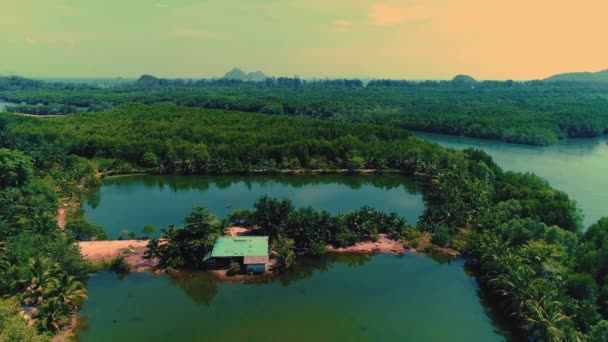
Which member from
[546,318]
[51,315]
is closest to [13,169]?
[51,315]

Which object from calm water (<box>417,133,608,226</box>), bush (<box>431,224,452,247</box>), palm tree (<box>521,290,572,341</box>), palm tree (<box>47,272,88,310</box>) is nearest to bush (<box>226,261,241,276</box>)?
palm tree (<box>47,272,88,310</box>)

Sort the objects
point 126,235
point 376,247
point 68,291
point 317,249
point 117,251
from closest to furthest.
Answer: point 68,291 < point 117,251 < point 317,249 < point 376,247 < point 126,235

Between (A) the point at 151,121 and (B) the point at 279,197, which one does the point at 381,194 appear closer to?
(B) the point at 279,197

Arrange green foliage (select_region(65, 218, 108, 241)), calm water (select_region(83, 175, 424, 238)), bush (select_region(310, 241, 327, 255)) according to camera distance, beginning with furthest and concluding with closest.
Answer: calm water (select_region(83, 175, 424, 238)) → green foliage (select_region(65, 218, 108, 241)) → bush (select_region(310, 241, 327, 255))

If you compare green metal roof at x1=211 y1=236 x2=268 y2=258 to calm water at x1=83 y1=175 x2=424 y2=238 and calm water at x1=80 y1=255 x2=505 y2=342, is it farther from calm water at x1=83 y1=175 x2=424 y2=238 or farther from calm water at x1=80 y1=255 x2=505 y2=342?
calm water at x1=83 y1=175 x2=424 y2=238

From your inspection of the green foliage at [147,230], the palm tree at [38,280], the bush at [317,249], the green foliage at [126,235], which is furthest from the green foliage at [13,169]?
the bush at [317,249]

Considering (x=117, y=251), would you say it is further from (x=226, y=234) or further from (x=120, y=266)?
(x=226, y=234)

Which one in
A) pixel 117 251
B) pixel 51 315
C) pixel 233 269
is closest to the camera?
pixel 51 315
